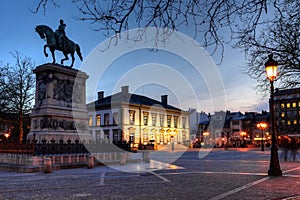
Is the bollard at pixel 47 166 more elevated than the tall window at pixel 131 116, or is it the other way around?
the tall window at pixel 131 116

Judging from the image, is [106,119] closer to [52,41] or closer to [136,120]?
[136,120]

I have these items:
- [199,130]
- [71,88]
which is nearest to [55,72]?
[71,88]

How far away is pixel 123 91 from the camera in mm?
63750

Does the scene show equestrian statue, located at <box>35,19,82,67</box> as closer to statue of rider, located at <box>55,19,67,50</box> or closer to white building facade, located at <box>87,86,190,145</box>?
statue of rider, located at <box>55,19,67,50</box>

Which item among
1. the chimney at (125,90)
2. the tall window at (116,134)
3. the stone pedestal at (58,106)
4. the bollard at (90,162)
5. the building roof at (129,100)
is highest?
the chimney at (125,90)

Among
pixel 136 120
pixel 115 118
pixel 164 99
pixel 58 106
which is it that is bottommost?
pixel 58 106

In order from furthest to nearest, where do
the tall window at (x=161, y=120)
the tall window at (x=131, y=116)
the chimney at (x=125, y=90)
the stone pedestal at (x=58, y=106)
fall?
the tall window at (x=161, y=120)
the chimney at (x=125, y=90)
the tall window at (x=131, y=116)
the stone pedestal at (x=58, y=106)

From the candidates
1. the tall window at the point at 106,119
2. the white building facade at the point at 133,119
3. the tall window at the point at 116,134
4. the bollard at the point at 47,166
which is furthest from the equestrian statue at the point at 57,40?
the tall window at the point at 106,119

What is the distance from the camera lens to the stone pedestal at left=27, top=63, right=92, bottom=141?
2080 centimetres

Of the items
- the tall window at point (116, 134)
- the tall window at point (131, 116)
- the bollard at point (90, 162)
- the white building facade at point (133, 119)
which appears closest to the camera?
the bollard at point (90, 162)

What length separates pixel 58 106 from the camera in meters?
21.7

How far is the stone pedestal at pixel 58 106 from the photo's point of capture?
20.8m

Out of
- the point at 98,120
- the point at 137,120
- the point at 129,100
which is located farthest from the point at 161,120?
the point at 98,120

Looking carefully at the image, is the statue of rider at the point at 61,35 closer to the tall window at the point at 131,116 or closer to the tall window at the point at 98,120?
the tall window at the point at 131,116
